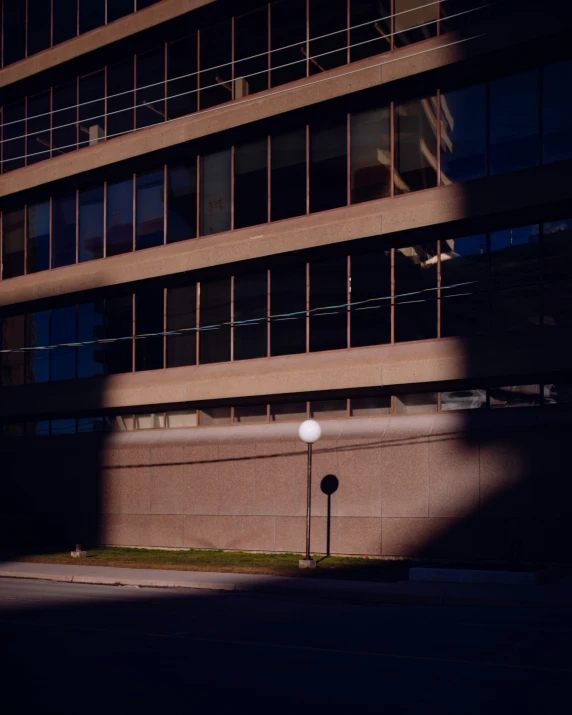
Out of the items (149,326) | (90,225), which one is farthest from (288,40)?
(149,326)

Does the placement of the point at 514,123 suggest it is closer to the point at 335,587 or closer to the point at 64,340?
the point at 335,587

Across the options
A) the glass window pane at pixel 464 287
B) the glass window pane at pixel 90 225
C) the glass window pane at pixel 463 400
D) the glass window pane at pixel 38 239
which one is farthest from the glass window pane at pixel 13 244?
the glass window pane at pixel 463 400

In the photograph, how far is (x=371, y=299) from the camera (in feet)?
79.5

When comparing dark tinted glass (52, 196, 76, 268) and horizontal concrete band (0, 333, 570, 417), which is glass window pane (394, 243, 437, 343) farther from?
dark tinted glass (52, 196, 76, 268)

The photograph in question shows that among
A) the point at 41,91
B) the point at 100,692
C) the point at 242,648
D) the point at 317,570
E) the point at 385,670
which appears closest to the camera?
the point at 100,692

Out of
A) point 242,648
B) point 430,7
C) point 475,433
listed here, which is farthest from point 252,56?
point 242,648

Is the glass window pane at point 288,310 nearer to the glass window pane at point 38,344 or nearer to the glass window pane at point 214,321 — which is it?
the glass window pane at point 214,321

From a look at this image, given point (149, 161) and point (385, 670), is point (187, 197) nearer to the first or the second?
point (149, 161)

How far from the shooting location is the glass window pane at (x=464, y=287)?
22672 millimetres

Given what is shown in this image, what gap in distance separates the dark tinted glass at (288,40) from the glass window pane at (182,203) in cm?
414

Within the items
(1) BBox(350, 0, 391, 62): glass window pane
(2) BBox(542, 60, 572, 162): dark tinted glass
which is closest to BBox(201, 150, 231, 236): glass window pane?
(1) BBox(350, 0, 391, 62): glass window pane

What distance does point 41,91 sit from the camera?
110 ft

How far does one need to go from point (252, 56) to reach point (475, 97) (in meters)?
7.66

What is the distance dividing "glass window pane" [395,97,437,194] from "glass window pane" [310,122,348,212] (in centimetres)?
171
